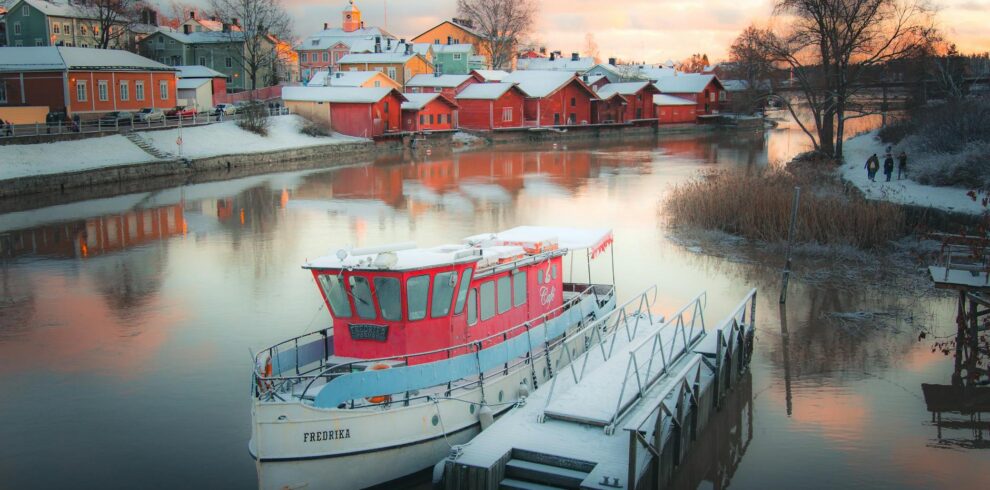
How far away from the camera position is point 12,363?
54.2 ft

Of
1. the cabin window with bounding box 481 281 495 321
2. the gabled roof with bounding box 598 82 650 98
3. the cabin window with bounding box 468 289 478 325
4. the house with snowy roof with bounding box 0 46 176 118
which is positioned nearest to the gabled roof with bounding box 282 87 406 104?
the house with snowy roof with bounding box 0 46 176 118

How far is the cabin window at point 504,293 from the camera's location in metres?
14.1

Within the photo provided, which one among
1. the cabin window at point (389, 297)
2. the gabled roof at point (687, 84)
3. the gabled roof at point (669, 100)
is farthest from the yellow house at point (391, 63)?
the cabin window at point (389, 297)

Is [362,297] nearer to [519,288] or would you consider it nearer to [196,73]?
[519,288]

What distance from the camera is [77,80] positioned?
47.5 metres

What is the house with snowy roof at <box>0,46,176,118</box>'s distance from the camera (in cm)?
4641

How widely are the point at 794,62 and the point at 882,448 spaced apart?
3093 centimetres

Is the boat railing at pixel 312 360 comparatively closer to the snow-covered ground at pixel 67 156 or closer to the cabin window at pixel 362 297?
the cabin window at pixel 362 297

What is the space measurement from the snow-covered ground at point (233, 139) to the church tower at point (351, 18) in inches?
1875

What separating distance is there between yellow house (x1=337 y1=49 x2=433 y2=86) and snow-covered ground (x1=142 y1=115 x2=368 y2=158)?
22237 millimetres

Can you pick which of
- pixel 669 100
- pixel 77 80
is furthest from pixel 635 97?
pixel 77 80

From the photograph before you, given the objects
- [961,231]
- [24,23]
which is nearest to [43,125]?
[961,231]

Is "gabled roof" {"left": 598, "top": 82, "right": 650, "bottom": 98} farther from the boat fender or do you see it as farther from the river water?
the boat fender

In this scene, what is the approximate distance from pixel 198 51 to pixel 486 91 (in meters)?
28.4
